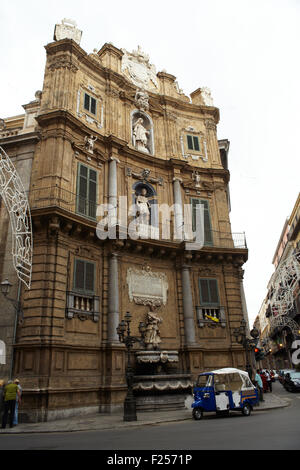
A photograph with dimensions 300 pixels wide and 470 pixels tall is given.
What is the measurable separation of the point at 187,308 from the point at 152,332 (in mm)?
2519

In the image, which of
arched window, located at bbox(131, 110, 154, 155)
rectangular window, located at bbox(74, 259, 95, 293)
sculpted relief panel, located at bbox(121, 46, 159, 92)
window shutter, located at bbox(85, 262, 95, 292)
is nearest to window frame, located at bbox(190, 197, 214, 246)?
arched window, located at bbox(131, 110, 154, 155)

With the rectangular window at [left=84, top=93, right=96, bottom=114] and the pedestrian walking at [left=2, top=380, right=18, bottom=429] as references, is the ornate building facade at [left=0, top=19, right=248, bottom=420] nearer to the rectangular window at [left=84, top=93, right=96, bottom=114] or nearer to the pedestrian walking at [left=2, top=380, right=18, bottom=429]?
the rectangular window at [left=84, top=93, right=96, bottom=114]

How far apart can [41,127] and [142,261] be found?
28.0 ft

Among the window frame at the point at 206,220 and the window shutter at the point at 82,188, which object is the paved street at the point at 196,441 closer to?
the window shutter at the point at 82,188

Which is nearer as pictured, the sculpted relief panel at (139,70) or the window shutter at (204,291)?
the window shutter at (204,291)

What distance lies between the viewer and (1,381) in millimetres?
12062

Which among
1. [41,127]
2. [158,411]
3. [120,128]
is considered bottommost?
[158,411]

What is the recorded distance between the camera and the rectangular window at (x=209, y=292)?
759 inches

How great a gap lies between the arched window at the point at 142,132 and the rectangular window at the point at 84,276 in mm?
8792

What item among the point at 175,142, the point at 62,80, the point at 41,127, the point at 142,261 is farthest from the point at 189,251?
the point at 62,80

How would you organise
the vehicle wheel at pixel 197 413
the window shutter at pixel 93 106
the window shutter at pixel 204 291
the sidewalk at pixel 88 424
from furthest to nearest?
1. the window shutter at pixel 93 106
2. the window shutter at pixel 204 291
3. the vehicle wheel at pixel 197 413
4. the sidewalk at pixel 88 424

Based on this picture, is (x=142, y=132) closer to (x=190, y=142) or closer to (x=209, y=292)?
(x=190, y=142)

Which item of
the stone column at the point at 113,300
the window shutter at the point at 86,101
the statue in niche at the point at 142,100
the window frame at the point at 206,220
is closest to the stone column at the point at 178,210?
the window frame at the point at 206,220

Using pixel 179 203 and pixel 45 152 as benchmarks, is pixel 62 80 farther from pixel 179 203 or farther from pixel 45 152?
pixel 179 203
